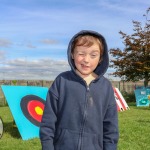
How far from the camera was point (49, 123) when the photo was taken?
2.71m

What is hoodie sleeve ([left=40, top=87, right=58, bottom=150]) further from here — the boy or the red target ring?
the red target ring

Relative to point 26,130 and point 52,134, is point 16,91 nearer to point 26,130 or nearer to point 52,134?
point 26,130

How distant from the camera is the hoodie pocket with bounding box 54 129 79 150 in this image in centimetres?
274

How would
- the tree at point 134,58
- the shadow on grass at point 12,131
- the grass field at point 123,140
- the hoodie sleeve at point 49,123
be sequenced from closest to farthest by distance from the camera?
the hoodie sleeve at point 49,123 → the grass field at point 123,140 → the shadow on grass at point 12,131 → the tree at point 134,58

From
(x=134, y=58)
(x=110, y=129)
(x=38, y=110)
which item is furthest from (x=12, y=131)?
(x=134, y=58)

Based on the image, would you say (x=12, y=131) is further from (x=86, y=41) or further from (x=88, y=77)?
(x=86, y=41)

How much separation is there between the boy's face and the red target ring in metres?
5.84

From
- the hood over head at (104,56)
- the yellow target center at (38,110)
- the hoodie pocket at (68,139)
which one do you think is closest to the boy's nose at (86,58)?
the hood over head at (104,56)

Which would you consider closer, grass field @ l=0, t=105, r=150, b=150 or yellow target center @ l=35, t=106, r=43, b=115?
grass field @ l=0, t=105, r=150, b=150

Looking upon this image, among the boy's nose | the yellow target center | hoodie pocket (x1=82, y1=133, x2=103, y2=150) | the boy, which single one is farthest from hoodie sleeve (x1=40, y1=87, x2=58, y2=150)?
the yellow target center

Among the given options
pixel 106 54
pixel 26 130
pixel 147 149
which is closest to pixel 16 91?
pixel 26 130

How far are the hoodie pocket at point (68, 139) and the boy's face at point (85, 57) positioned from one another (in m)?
0.47

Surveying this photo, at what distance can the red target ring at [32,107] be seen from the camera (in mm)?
8617

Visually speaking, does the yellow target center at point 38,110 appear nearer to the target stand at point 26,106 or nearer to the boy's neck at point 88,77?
the target stand at point 26,106
